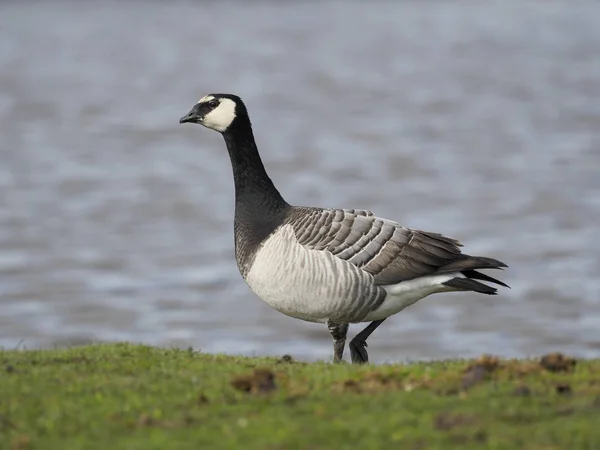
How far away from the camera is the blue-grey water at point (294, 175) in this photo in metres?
23.6

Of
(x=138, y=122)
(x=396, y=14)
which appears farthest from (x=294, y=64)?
(x=396, y=14)

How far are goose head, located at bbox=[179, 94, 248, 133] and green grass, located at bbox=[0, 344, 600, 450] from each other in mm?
4428

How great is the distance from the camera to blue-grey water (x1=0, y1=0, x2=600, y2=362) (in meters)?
23.6

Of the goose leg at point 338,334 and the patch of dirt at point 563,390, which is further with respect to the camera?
the goose leg at point 338,334

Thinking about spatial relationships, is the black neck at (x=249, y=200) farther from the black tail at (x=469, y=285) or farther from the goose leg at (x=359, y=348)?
the black tail at (x=469, y=285)

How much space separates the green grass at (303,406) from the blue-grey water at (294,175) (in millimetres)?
10542

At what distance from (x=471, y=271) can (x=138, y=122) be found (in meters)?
43.3

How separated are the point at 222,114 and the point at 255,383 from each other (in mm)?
5768

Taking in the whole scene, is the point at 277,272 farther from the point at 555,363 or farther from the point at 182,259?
the point at 182,259

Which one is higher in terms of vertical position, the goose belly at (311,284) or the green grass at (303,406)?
the goose belly at (311,284)

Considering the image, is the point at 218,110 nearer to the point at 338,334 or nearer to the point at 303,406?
the point at 338,334

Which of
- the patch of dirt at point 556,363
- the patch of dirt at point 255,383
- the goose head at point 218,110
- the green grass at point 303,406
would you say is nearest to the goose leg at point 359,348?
the green grass at point 303,406

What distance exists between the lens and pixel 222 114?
14148 millimetres

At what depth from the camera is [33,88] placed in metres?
65.9
